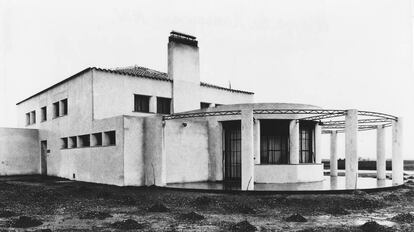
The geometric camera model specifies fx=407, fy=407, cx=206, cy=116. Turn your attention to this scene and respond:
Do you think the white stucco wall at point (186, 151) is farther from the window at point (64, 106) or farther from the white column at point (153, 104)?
the window at point (64, 106)

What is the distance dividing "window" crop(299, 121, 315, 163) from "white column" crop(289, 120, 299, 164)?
830 millimetres

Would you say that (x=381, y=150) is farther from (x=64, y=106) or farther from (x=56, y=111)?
(x=56, y=111)

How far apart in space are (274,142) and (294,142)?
1.00 meters

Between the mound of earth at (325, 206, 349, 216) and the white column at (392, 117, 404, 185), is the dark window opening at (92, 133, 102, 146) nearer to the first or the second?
the mound of earth at (325, 206, 349, 216)

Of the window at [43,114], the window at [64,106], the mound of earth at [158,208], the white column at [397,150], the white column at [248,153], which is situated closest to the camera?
the mound of earth at [158,208]

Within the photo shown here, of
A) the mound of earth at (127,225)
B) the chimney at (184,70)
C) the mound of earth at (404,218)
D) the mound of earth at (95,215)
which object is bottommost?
the mound of earth at (404,218)

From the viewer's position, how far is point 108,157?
20.5 meters

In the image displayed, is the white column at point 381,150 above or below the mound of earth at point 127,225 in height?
above

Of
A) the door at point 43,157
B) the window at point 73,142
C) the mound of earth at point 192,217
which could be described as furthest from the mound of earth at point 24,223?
the door at point 43,157

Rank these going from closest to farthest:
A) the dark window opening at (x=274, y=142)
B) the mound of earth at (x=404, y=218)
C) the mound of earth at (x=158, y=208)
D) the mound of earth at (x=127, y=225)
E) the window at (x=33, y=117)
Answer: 1. the mound of earth at (x=127, y=225)
2. the mound of earth at (x=404, y=218)
3. the mound of earth at (x=158, y=208)
4. the dark window opening at (x=274, y=142)
5. the window at (x=33, y=117)

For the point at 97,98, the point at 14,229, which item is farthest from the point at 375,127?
the point at 14,229

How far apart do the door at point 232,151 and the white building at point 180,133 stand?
0.17ft

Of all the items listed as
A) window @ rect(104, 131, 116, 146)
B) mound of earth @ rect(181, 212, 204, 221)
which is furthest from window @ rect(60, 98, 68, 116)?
mound of earth @ rect(181, 212, 204, 221)

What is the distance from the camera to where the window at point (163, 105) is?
85.0 feet
